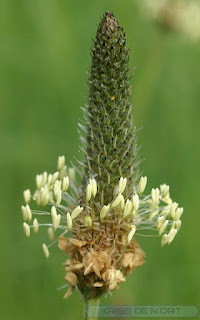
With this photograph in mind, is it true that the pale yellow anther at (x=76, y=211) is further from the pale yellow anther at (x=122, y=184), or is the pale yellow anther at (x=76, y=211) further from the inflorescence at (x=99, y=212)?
the pale yellow anther at (x=122, y=184)

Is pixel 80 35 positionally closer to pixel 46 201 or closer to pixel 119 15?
pixel 119 15

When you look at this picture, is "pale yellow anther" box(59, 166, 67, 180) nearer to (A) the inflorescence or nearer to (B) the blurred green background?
(A) the inflorescence

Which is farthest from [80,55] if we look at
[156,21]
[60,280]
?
[60,280]

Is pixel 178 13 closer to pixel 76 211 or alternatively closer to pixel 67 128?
pixel 67 128

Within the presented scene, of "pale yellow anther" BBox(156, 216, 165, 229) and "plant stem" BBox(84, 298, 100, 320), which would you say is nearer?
"plant stem" BBox(84, 298, 100, 320)

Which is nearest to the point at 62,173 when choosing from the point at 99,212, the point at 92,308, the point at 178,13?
the point at 99,212

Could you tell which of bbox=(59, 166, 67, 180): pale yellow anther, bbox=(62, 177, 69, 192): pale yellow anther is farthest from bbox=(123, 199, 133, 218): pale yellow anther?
bbox=(59, 166, 67, 180): pale yellow anther
